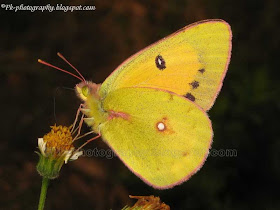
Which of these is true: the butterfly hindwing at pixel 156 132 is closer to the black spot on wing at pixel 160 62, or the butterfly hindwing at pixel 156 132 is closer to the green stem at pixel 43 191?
the black spot on wing at pixel 160 62

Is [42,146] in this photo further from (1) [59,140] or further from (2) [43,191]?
(2) [43,191]

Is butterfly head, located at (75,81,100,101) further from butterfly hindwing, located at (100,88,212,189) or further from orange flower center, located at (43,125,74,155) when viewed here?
orange flower center, located at (43,125,74,155)

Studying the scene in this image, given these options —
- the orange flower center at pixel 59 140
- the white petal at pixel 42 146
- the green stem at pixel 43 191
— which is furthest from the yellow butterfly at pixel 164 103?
the green stem at pixel 43 191

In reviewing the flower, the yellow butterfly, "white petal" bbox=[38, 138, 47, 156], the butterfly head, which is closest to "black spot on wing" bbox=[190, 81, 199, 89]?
the yellow butterfly

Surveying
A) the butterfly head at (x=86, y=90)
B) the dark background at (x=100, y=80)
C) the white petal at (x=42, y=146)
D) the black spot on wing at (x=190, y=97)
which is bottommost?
the dark background at (x=100, y=80)

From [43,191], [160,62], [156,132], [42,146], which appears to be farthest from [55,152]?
[160,62]
